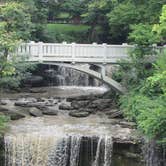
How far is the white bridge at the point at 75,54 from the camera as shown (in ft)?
95.9

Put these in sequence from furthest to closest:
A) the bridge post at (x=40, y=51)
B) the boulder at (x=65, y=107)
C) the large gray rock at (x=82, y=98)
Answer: the large gray rock at (x=82, y=98) < the boulder at (x=65, y=107) < the bridge post at (x=40, y=51)

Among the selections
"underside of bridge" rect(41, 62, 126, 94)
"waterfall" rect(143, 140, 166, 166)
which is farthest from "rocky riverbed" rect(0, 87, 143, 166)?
"underside of bridge" rect(41, 62, 126, 94)

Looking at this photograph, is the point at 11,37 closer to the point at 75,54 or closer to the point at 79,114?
the point at 75,54

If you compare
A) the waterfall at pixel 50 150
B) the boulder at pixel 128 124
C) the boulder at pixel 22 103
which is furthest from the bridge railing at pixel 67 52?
the waterfall at pixel 50 150

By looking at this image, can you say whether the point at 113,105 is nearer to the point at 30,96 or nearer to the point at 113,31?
the point at 30,96

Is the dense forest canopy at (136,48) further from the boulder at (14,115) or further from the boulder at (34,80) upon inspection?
the boulder at (34,80)

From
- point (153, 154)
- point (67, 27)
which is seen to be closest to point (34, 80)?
point (67, 27)

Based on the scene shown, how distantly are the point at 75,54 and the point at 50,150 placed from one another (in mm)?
6714

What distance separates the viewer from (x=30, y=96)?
3353 centimetres

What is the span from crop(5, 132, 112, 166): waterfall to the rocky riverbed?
0.28 meters

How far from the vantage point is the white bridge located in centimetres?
2922

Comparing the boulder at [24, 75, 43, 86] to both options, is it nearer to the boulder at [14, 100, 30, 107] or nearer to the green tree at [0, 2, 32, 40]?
the boulder at [14, 100, 30, 107]

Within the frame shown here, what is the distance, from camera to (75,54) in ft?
96.0

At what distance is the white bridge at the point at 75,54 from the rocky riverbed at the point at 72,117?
207 cm
